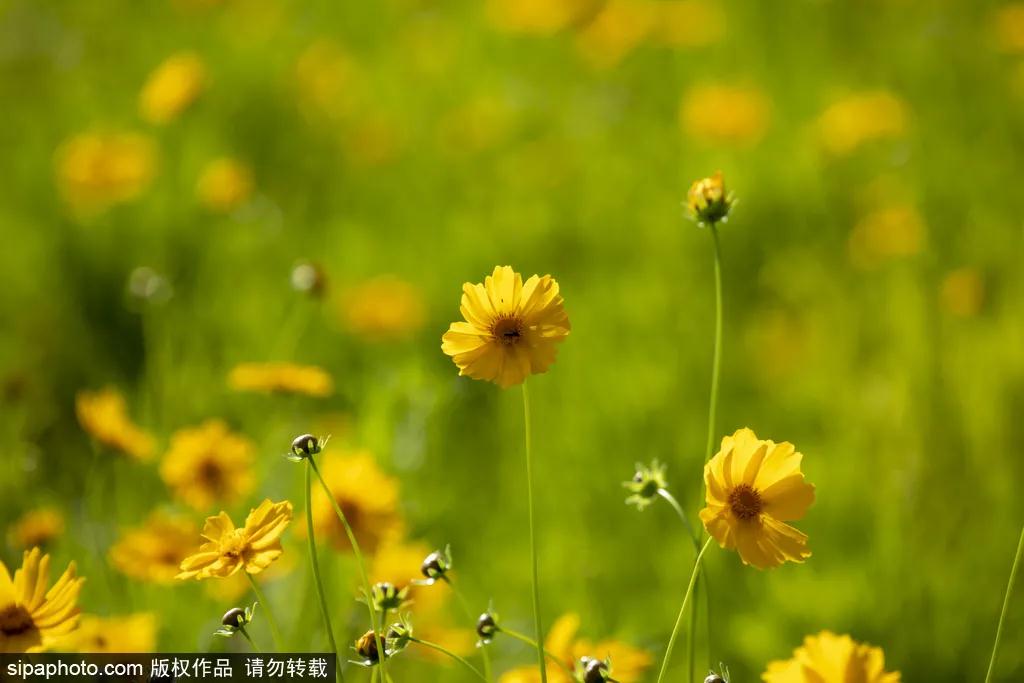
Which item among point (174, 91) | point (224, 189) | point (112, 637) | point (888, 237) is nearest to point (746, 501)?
point (112, 637)

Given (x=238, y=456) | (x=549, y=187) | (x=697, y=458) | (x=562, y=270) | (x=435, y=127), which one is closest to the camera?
(x=238, y=456)

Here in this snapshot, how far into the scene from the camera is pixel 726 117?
2.43 metres

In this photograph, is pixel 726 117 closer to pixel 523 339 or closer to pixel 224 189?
pixel 224 189

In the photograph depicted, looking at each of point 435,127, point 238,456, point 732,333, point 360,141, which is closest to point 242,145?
point 360,141

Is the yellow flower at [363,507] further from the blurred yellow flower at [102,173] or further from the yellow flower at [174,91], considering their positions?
the blurred yellow flower at [102,173]

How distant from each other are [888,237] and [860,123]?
1.49ft

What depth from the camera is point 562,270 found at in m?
2.30

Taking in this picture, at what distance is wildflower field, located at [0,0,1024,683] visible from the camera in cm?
116

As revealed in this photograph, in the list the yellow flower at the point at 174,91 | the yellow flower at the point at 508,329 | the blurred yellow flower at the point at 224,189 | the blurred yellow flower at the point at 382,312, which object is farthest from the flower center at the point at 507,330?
the yellow flower at the point at 174,91

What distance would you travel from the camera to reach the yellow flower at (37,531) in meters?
1.26

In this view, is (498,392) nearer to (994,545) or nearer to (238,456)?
(238,456)

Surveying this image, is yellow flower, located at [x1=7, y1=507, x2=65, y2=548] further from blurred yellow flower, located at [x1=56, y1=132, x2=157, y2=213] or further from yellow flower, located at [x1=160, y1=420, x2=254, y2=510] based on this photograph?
blurred yellow flower, located at [x1=56, y1=132, x2=157, y2=213]

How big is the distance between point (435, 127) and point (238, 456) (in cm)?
177

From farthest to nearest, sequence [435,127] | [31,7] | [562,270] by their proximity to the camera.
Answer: [31,7] → [435,127] → [562,270]
